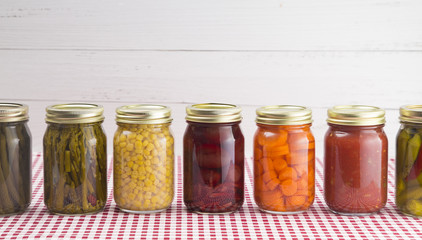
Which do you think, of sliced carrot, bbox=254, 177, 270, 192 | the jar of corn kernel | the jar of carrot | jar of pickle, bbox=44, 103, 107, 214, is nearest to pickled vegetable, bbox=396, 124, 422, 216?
the jar of carrot

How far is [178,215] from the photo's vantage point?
4.29 feet

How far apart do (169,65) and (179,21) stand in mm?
162

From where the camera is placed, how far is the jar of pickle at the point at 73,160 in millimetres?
1254

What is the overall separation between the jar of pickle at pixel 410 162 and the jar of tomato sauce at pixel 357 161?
37 mm

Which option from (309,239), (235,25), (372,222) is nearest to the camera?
(309,239)

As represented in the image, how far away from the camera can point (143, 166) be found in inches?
49.8

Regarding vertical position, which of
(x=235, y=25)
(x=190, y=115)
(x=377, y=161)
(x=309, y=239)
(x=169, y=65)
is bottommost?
(x=309, y=239)

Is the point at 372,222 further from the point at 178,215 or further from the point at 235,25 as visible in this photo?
the point at 235,25

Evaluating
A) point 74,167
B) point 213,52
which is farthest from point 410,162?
point 213,52

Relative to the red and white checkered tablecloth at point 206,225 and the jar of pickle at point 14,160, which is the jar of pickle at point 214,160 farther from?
the jar of pickle at point 14,160

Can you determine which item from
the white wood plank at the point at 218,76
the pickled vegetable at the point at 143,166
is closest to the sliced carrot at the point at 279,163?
the pickled vegetable at the point at 143,166

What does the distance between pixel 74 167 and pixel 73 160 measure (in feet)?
0.05

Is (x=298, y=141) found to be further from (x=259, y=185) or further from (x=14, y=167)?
(x=14, y=167)

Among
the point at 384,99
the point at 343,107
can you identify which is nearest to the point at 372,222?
the point at 343,107
